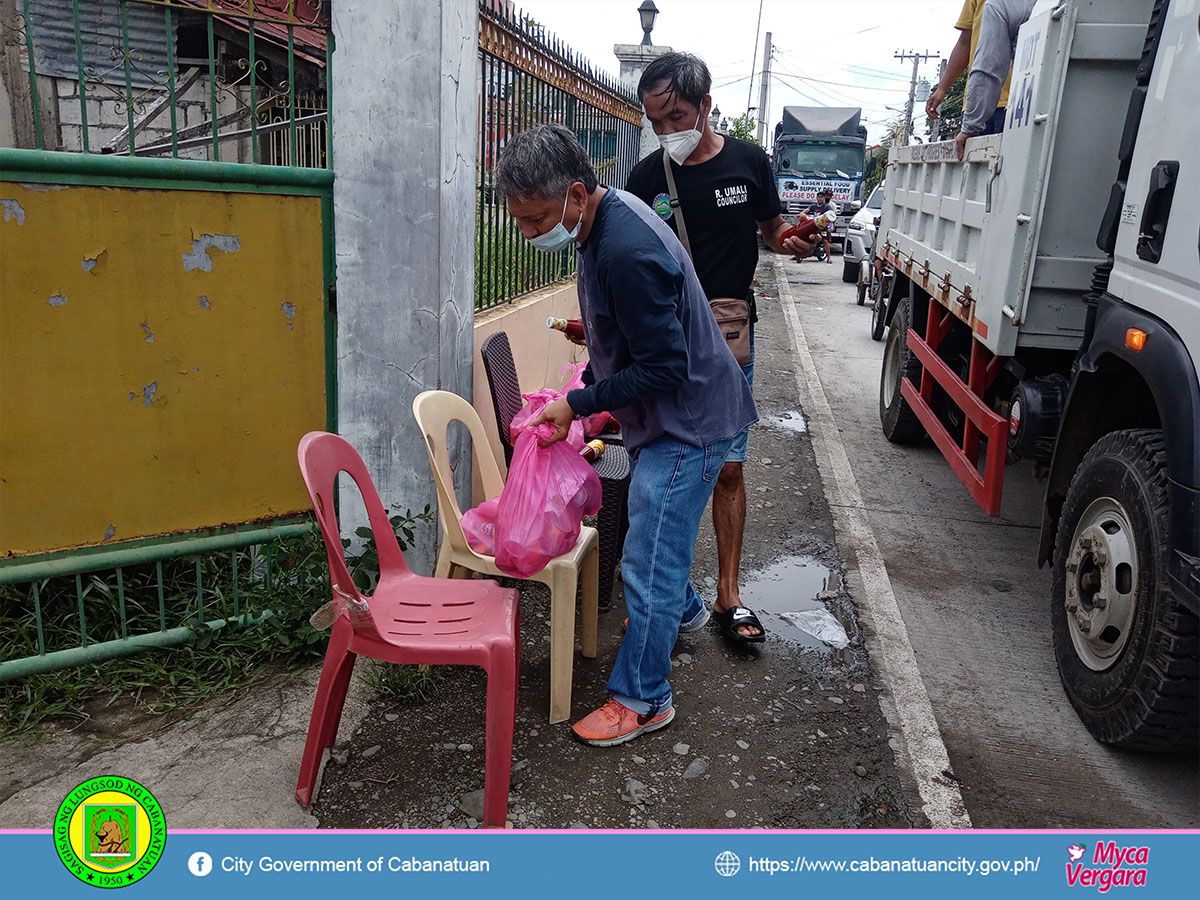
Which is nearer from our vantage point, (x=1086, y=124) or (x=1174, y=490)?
(x=1174, y=490)

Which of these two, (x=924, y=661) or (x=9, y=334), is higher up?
(x=9, y=334)

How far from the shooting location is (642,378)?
2480mm

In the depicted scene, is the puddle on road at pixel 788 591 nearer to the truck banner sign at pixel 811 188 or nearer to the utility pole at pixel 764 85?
the truck banner sign at pixel 811 188

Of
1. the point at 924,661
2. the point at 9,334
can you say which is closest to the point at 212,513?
the point at 9,334

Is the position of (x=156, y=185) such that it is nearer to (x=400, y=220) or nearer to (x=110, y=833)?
(x=400, y=220)

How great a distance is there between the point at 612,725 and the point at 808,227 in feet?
6.32

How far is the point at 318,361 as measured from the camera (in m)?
3.26

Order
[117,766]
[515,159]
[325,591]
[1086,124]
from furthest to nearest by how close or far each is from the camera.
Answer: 1. [1086,124]
2. [325,591]
3. [117,766]
4. [515,159]

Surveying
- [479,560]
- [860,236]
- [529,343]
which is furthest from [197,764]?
[860,236]

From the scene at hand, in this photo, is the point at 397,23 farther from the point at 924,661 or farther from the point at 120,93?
the point at 924,661

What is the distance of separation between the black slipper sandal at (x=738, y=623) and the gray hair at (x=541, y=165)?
5.92 feet

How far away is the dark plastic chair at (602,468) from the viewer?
3.56 m

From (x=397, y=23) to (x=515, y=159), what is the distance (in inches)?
38.8

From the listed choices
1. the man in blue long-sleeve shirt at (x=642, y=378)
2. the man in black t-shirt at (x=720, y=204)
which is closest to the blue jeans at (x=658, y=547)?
the man in blue long-sleeve shirt at (x=642, y=378)
